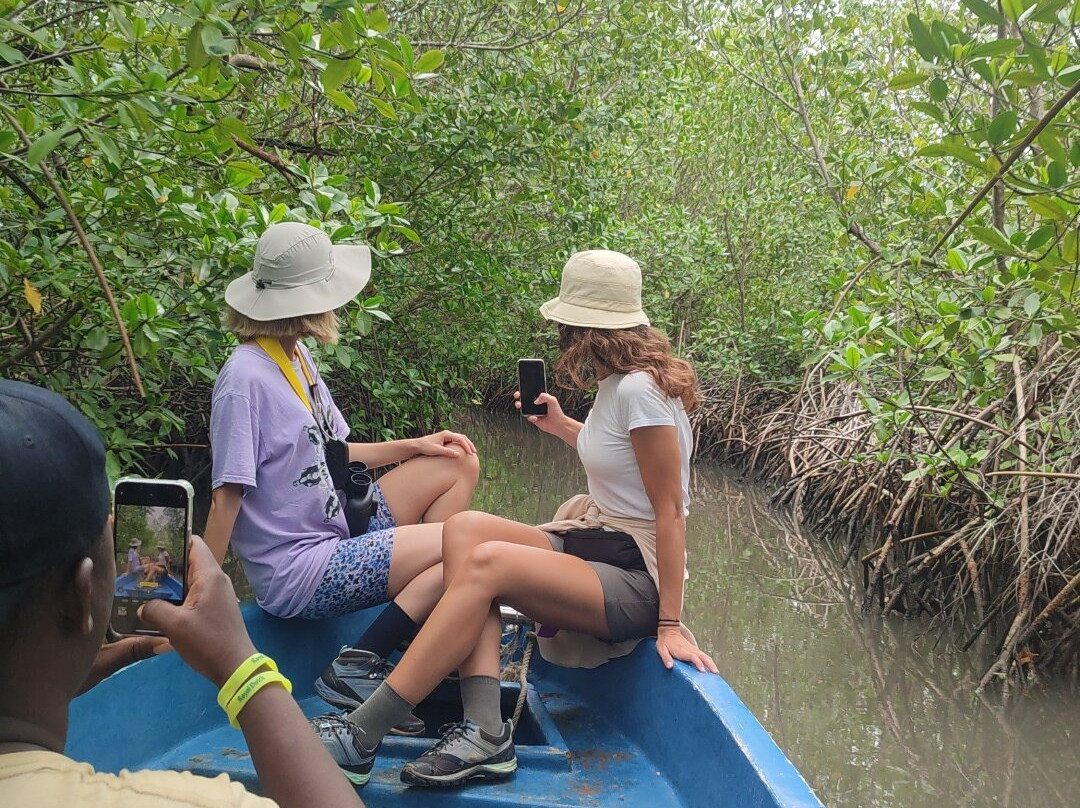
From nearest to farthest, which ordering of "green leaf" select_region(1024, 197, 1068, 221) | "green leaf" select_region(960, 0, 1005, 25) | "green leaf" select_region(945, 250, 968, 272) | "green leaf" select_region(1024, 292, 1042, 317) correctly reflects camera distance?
"green leaf" select_region(960, 0, 1005, 25) < "green leaf" select_region(1024, 197, 1068, 221) < "green leaf" select_region(1024, 292, 1042, 317) < "green leaf" select_region(945, 250, 968, 272)

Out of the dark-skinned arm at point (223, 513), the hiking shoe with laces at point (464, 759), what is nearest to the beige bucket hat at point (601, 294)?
the dark-skinned arm at point (223, 513)

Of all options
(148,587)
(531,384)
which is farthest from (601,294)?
(148,587)

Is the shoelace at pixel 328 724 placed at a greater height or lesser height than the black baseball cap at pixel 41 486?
lesser

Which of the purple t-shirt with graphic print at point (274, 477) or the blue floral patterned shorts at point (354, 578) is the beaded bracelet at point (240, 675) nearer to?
the purple t-shirt with graphic print at point (274, 477)

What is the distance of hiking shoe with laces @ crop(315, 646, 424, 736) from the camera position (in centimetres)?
237

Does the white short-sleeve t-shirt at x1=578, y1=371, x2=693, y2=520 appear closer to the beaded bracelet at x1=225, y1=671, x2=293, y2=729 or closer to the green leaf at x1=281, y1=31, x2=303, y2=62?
the green leaf at x1=281, y1=31, x2=303, y2=62

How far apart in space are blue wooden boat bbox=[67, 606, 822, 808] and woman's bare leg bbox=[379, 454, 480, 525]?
0.36 metres

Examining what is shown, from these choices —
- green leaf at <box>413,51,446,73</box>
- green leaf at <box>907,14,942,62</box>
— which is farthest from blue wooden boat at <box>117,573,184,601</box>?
green leaf at <box>413,51,446,73</box>

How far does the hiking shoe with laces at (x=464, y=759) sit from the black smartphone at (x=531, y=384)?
999 millimetres

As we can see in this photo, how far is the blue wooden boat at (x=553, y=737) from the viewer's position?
1956 millimetres

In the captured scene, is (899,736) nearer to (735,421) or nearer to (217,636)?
(217,636)

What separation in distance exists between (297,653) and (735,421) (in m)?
8.33

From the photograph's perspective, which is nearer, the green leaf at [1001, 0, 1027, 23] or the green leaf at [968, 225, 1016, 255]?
the green leaf at [1001, 0, 1027, 23]

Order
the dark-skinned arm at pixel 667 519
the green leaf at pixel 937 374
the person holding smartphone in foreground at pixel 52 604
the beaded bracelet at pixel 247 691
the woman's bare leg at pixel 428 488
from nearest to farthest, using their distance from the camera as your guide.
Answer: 1. the person holding smartphone in foreground at pixel 52 604
2. the beaded bracelet at pixel 247 691
3. the dark-skinned arm at pixel 667 519
4. the woman's bare leg at pixel 428 488
5. the green leaf at pixel 937 374
